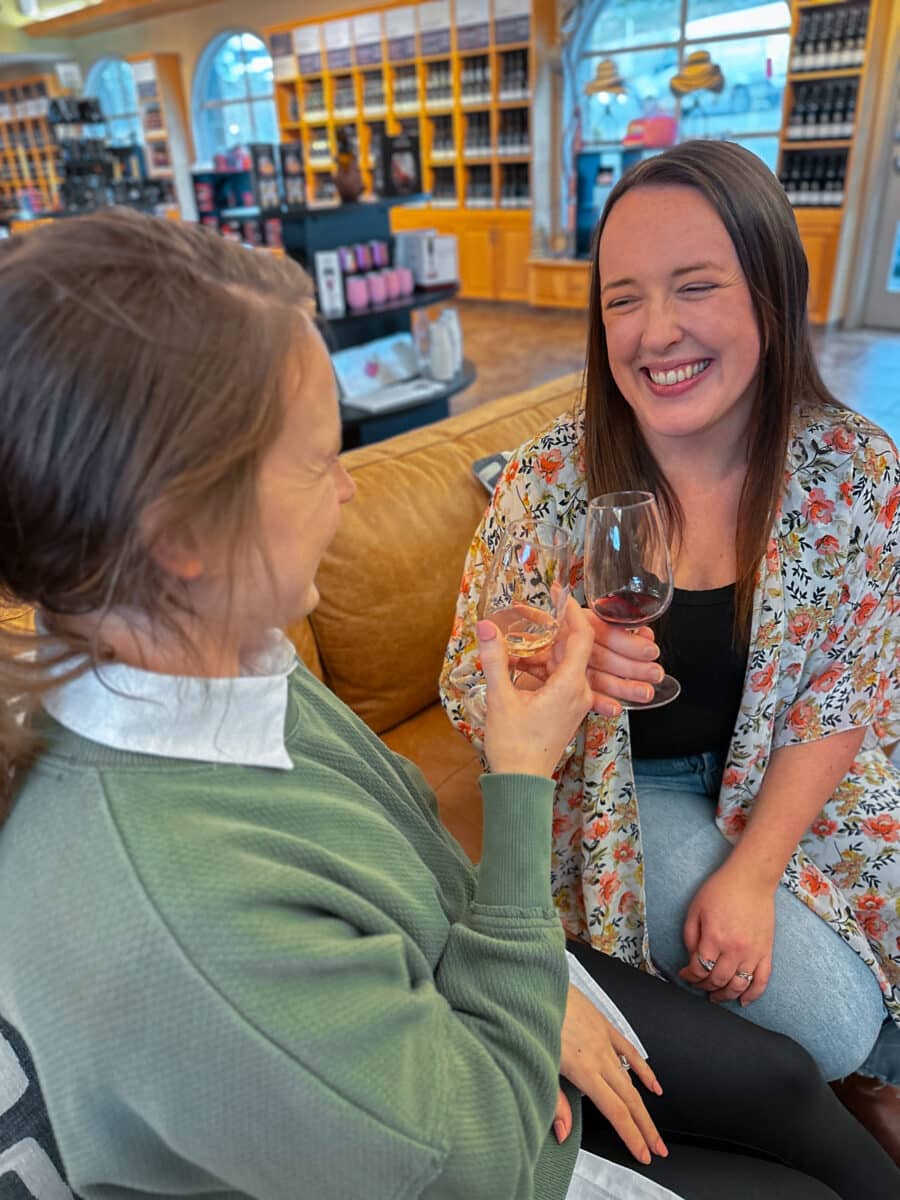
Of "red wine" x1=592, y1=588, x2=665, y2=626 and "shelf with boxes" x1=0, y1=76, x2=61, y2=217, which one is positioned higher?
"shelf with boxes" x1=0, y1=76, x2=61, y2=217

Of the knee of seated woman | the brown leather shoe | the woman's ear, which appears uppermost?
the woman's ear

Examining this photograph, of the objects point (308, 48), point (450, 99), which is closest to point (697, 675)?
point (450, 99)

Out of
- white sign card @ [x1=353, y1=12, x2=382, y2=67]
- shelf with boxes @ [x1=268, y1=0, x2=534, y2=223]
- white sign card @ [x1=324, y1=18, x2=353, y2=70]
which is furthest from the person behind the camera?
white sign card @ [x1=324, y1=18, x2=353, y2=70]

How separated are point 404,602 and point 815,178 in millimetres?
6855

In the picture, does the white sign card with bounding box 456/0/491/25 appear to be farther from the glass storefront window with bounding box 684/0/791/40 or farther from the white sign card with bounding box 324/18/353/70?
the glass storefront window with bounding box 684/0/791/40

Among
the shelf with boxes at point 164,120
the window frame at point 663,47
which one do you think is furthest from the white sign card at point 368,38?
the shelf with boxes at point 164,120

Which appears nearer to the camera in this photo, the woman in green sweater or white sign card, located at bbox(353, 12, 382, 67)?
the woman in green sweater

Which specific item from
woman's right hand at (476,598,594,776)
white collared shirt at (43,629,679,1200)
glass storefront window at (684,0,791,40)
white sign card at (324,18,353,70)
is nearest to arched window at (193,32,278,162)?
white sign card at (324,18,353,70)

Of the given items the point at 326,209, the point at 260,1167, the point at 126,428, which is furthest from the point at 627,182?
the point at 326,209

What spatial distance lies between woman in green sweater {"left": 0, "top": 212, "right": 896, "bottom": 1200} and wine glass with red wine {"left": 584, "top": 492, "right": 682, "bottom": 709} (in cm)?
43

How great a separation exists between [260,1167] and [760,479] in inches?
40.6

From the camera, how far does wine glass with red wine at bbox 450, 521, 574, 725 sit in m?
0.96

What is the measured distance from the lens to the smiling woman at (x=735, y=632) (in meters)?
1.09

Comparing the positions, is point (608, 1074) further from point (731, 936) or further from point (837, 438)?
point (837, 438)
